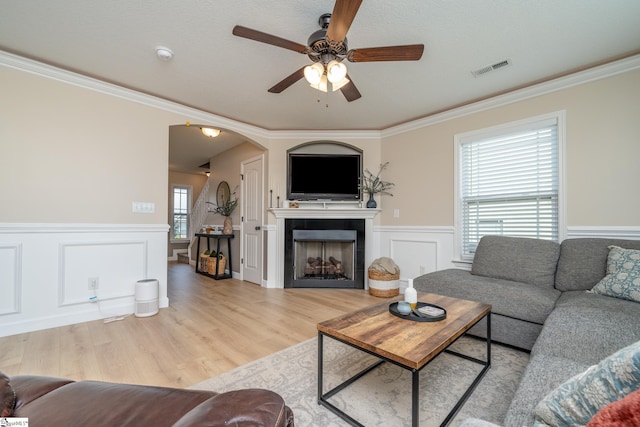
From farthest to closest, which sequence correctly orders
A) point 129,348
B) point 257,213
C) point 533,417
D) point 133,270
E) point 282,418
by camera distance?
point 257,213, point 133,270, point 129,348, point 533,417, point 282,418

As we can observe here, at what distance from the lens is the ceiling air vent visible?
8.13 feet

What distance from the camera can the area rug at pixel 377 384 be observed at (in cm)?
140

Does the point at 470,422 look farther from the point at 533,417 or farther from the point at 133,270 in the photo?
the point at 133,270

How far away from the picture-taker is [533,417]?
818 millimetres

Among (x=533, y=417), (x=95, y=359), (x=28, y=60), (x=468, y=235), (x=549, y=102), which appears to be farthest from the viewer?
(x=468, y=235)

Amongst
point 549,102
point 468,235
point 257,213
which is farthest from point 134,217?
point 549,102

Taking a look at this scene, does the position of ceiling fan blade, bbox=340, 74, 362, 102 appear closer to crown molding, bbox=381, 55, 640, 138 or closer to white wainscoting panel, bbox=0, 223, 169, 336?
crown molding, bbox=381, 55, 640, 138

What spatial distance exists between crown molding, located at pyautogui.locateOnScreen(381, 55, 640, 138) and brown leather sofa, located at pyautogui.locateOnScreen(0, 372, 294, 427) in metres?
3.70

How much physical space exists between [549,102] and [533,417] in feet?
10.5

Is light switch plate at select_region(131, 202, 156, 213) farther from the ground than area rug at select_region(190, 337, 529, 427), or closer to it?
farther from the ground

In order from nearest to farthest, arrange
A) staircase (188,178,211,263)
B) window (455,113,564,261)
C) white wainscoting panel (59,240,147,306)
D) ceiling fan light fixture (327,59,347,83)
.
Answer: ceiling fan light fixture (327,59,347,83)
white wainscoting panel (59,240,147,306)
window (455,113,564,261)
staircase (188,178,211,263)

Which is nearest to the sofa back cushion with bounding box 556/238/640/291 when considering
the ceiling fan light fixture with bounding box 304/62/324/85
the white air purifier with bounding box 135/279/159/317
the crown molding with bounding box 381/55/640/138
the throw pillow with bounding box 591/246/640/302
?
the throw pillow with bounding box 591/246/640/302

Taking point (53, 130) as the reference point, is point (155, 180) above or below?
below

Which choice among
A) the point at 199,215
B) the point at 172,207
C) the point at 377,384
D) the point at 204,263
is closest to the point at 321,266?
the point at 204,263
